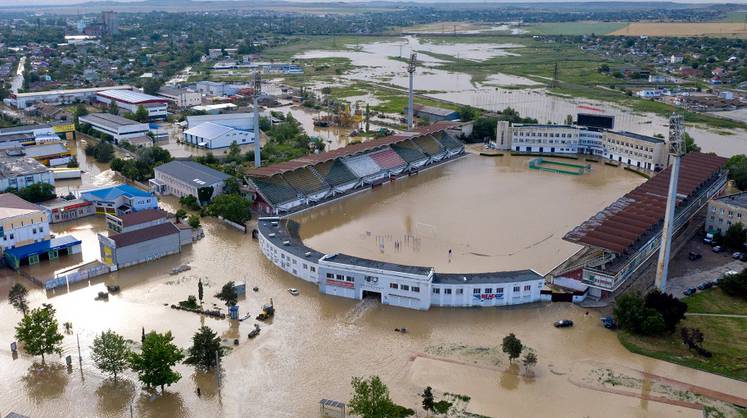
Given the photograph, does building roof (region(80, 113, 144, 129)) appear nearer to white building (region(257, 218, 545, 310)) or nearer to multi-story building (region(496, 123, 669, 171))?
multi-story building (region(496, 123, 669, 171))

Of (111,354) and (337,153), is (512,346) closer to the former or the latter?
(111,354)

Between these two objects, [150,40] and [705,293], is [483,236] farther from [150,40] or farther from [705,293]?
[150,40]

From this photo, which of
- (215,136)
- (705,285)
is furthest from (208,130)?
(705,285)

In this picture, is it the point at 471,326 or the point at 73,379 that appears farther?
the point at 471,326

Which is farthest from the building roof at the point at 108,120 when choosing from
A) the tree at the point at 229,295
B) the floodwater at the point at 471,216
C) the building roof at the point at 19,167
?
the tree at the point at 229,295

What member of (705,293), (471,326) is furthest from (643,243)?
(471,326)

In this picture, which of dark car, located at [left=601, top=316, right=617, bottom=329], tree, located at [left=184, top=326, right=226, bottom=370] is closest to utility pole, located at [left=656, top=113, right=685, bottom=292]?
dark car, located at [left=601, top=316, right=617, bottom=329]
